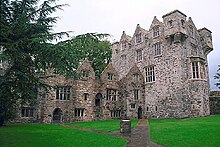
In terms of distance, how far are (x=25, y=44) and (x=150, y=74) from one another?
86.1 ft

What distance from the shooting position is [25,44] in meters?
11.9

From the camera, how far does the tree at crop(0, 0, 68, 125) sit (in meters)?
11.3

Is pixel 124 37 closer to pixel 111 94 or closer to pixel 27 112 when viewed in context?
pixel 111 94

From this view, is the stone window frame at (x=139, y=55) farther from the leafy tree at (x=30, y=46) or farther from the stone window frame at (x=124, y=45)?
the leafy tree at (x=30, y=46)

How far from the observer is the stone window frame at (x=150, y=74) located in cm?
3505

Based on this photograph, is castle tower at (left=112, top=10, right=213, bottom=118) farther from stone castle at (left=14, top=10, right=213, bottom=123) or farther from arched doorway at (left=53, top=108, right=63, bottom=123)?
arched doorway at (left=53, top=108, right=63, bottom=123)

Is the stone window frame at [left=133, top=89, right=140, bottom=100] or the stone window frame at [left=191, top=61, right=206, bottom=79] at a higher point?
the stone window frame at [left=191, top=61, right=206, bottom=79]

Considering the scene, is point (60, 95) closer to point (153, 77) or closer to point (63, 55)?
point (153, 77)

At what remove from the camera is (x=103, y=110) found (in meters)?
32.7

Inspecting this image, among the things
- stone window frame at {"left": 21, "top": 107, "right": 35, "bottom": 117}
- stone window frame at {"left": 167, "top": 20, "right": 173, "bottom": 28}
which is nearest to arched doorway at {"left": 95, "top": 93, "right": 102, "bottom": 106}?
stone window frame at {"left": 21, "top": 107, "right": 35, "bottom": 117}

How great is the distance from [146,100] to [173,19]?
1317 centimetres

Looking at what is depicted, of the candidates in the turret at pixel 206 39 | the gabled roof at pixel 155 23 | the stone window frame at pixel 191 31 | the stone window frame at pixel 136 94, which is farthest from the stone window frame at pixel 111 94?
the turret at pixel 206 39

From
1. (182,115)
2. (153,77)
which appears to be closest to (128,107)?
(153,77)

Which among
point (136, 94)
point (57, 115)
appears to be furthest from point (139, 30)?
point (57, 115)
